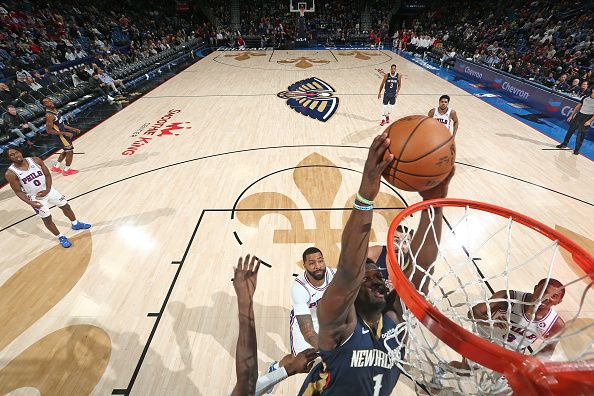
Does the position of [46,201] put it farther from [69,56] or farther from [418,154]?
[69,56]

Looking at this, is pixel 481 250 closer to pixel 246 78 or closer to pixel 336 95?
pixel 336 95

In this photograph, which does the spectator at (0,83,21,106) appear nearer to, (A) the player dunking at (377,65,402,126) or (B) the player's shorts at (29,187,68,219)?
(B) the player's shorts at (29,187,68,219)

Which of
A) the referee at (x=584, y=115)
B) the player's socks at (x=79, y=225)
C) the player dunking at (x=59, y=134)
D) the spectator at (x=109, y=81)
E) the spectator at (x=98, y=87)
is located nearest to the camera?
the player's socks at (x=79, y=225)

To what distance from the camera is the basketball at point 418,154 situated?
1.63 meters

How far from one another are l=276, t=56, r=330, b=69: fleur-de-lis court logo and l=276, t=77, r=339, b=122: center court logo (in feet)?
11.7

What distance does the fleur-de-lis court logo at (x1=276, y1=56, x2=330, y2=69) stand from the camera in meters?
17.8

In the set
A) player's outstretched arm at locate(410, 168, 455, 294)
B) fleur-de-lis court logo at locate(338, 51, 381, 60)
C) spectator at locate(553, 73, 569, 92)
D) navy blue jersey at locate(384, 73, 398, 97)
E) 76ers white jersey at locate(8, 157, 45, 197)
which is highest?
player's outstretched arm at locate(410, 168, 455, 294)

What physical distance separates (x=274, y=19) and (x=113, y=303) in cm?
2947

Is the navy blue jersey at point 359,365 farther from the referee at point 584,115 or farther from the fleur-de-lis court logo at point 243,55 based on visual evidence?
the fleur-de-lis court logo at point 243,55

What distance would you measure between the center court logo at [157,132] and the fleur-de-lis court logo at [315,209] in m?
4.01

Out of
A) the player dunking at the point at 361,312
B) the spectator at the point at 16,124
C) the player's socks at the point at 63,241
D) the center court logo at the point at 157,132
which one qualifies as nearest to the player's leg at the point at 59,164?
the center court logo at the point at 157,132

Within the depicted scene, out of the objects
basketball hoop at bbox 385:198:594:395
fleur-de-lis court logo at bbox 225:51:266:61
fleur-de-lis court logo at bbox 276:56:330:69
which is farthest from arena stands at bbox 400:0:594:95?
basketball hoop at bbox 385:198:594:395

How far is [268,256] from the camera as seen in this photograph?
480 cm

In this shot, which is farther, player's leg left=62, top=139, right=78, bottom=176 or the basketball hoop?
player's leg left=62, top=139, right=78, bottom=176
